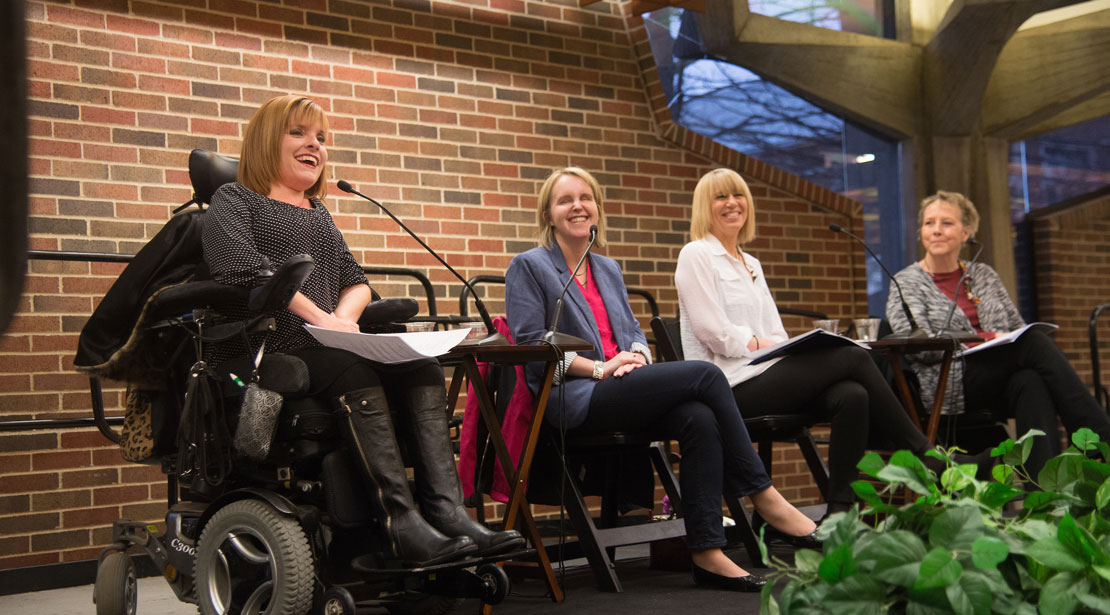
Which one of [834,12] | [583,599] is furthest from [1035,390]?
[834,12]

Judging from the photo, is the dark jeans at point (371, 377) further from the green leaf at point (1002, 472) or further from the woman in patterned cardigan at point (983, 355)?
the woman in patterned cardigan at point (983, 355)

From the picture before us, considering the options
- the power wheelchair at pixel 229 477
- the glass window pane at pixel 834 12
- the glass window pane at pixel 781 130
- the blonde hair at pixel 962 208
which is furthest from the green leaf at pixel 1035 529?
the glass window pane at pixel 834 12

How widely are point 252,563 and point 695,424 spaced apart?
3.83ft

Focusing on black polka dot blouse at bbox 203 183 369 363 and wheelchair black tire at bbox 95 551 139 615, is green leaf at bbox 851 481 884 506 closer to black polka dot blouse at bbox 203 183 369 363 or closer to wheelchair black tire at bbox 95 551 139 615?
black polka dot blouse at bbox 203 183 369 363

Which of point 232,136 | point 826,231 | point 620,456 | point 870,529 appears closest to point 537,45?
point 232,136

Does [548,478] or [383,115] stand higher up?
[383,115]

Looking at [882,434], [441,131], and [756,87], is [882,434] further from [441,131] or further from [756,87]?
[756,87]

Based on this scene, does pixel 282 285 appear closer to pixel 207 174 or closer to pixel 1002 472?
pixel 207 174

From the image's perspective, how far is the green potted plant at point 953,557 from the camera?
86 cm

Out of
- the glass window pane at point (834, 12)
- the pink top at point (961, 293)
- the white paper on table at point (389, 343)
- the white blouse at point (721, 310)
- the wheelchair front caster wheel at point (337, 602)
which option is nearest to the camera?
the wheelchair front caster wheel at point (337, 602)

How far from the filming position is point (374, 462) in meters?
2.17

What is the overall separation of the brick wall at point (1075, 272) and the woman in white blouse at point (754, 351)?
13.6 ft

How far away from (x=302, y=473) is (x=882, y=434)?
6.10 feet

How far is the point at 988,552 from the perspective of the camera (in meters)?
0.86
